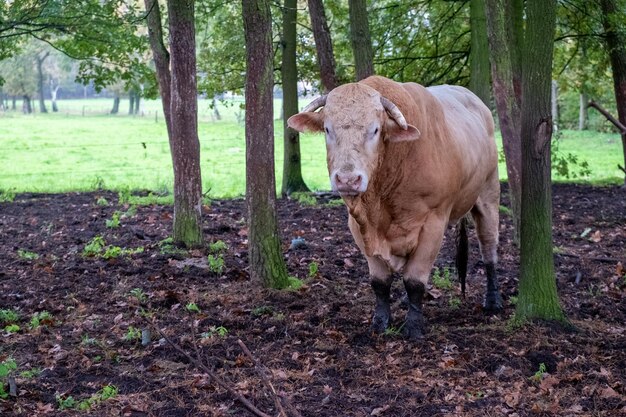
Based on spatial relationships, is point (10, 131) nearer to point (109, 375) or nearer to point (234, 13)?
point (234, 13)

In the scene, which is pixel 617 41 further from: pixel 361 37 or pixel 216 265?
pixel 216 265

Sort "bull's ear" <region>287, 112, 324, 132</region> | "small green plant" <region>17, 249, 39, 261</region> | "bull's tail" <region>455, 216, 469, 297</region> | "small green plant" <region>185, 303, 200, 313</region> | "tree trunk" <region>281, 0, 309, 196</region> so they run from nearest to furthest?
"bull's ear" <region>287, 112, 324, 132</region>, "small green plant" <region>185, 303, 200, 313</region>, "bull's tail" <region>455, 216, 469, 297</region>, "small green plant" <region>17, 249, 39, 261</region>, "tree trunk" <region>281, 0, 309, 196</region>

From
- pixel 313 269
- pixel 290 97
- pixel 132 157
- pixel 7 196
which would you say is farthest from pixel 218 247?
pixel 132 157

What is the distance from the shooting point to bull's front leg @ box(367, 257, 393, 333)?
7641mm

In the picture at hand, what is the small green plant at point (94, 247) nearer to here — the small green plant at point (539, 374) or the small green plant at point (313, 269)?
the small green plant at point (313, 269)

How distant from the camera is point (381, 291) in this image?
7.68 m

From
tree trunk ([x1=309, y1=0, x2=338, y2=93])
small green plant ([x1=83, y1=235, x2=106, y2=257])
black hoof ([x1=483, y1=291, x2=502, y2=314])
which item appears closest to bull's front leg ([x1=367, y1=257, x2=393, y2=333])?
black hoof ([x1=483, y1=291, x2=502, y2=314])

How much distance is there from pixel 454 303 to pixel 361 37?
399 cm

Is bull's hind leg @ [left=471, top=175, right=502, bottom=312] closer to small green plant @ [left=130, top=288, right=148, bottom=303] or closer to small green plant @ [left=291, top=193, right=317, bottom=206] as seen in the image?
small green plant @ [left=130, top=288, right=148, bottom=303]

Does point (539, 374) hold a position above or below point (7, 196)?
below

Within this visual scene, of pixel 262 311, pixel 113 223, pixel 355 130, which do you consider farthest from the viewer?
pixel 113 223

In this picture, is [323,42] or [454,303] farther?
[323,42]

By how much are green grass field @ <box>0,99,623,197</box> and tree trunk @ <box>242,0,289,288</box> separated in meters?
7.32

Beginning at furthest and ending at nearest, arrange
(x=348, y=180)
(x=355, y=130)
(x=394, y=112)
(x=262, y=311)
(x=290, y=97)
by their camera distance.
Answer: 1. (x=290, y=97)
2. (x=262, y=311)
3. (x=394, y=112)
4. (x=355, y=130)
5. (x=348, y=180)
